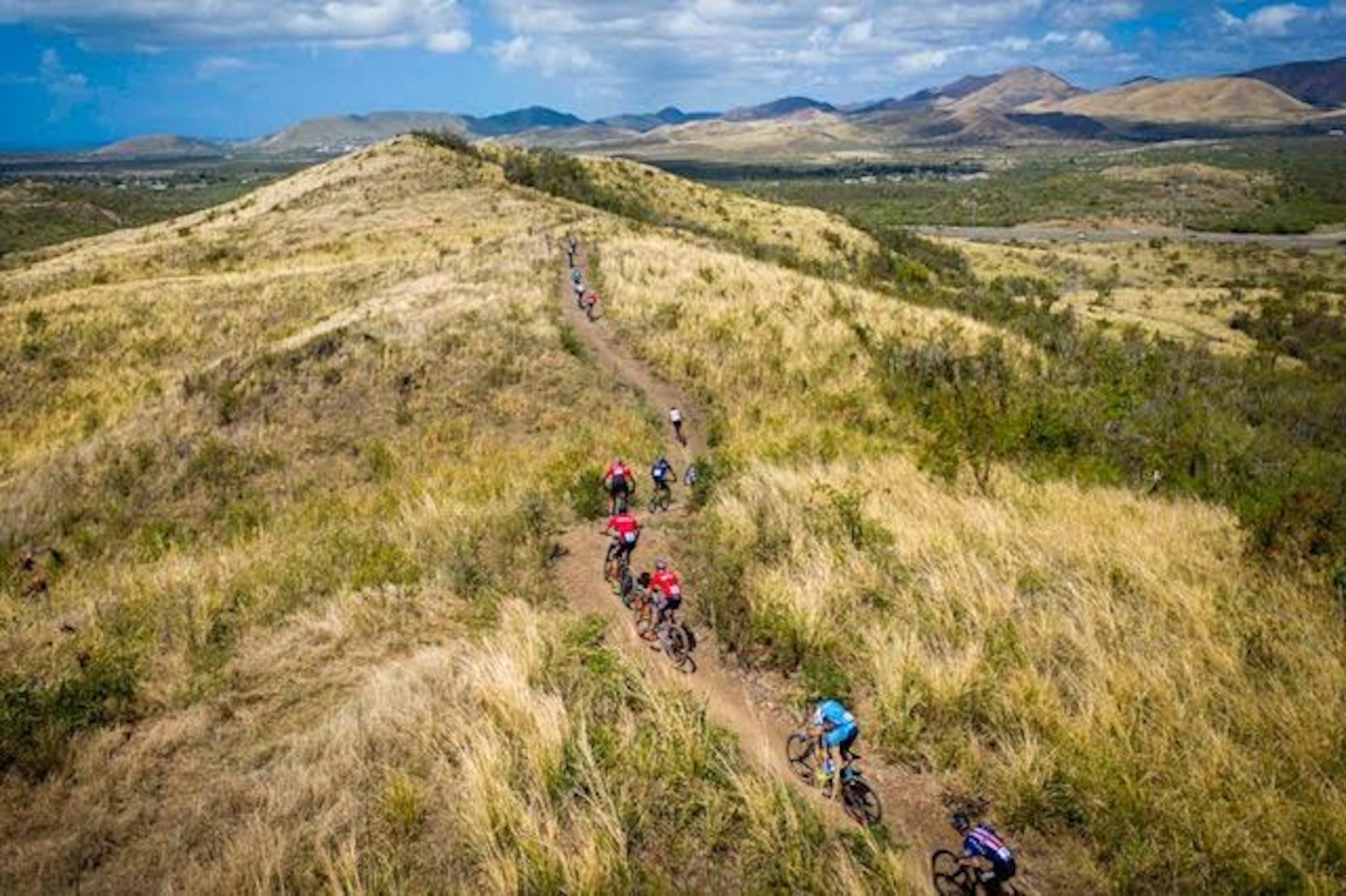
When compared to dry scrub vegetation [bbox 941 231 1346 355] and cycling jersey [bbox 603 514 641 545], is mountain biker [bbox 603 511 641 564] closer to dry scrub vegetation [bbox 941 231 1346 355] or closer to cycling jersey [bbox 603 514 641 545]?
cycling jersey [bbox 603 514 641 545]

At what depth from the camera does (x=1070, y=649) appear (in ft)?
23.6

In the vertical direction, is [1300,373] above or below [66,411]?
below

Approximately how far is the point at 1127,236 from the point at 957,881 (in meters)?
144

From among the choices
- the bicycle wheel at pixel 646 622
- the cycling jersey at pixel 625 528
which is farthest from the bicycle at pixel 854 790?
the cycling jersey at pixel 625 528

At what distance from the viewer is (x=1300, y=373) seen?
40625 millimetres

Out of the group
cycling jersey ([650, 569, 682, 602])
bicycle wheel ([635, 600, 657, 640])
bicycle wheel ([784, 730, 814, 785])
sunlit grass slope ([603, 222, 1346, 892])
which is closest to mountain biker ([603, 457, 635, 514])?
sunlit grass slope ([603, 222, 1346, 892])

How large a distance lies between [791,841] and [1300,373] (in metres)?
47.8

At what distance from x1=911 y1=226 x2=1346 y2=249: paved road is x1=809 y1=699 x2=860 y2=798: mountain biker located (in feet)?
368

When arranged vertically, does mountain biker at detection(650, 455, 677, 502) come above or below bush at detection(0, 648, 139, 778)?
below

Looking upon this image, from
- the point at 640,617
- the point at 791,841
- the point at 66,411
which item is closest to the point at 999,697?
the point at 791,841

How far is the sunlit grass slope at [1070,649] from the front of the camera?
5.28 meters

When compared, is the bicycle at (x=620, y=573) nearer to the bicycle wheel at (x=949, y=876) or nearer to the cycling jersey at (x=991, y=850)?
the bicycle wheel at (x=949, y=876)

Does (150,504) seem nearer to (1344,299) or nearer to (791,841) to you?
(791,841)

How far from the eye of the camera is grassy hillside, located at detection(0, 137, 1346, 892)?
5.37m
